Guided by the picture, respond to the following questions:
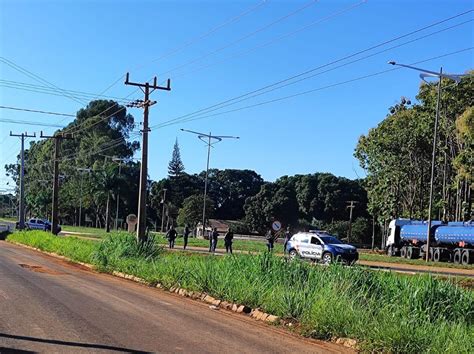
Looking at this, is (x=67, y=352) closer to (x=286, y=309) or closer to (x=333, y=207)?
(x=286, y=309)

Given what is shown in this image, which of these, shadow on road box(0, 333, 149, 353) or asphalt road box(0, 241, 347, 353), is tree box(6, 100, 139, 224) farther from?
shadow on road box(0, 333, 149, 353)

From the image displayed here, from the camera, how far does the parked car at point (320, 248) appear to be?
A: 97.5 feet

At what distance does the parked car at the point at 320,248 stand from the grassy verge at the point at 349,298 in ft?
43.7

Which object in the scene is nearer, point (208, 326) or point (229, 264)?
point (208, 326)

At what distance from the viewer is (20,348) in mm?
8227

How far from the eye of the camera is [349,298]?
449 inches

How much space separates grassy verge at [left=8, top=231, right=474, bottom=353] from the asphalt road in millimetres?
613

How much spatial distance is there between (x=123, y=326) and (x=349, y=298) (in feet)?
14.4

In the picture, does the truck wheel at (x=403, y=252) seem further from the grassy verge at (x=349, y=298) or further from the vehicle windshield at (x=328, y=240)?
the grassy verge at (x=349, y=298)

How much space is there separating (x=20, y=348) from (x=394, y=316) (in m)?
5.95

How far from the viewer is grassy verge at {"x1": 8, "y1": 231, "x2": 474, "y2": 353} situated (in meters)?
A: 9.04

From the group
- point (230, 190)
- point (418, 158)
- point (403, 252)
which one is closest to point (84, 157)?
point (230, 190)

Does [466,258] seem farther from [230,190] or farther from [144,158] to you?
[230,190]

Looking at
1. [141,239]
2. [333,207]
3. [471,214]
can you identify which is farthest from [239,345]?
[333,207]
